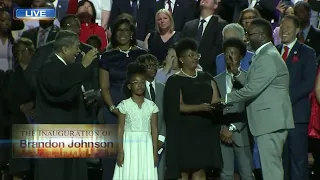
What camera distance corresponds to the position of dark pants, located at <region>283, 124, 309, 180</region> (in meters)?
8.61

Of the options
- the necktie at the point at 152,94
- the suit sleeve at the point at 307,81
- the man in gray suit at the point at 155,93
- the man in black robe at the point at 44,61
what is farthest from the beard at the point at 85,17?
the suit sleeve at the point at 307,81

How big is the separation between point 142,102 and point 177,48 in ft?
2.31

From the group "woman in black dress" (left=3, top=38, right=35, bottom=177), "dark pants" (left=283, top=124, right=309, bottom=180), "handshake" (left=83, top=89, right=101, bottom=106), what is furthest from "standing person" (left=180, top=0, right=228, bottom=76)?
"woman in black dress" (left=3, top=38, right=35, bottom=177)

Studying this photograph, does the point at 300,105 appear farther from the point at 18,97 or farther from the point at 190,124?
the point at 18,97

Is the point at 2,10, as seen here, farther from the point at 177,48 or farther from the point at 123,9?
the point at 177,48

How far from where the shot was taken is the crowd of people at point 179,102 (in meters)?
7.95

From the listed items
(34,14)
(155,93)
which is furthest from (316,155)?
(34,14)

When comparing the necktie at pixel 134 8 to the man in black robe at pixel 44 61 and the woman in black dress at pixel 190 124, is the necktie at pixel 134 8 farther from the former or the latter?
the woman in black dress at pixel 190 124

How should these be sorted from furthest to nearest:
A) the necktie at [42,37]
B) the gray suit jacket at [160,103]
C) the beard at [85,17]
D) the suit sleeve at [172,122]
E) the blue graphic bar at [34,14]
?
the beard at [85,17] → the blue graphic bar at [34,14] → the necktie at [42,37] → the gray suit jacket at [160,103] → the suit sleeve at [172,122]

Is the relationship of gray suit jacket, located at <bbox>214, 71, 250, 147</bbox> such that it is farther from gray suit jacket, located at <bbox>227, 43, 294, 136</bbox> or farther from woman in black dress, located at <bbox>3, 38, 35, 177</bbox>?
woman in black dress, located at <bbox>3, 38, 35, 177</bbox>

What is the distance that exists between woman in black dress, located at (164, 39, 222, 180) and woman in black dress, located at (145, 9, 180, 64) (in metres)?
2.08

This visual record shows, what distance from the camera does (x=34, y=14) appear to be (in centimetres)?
1089

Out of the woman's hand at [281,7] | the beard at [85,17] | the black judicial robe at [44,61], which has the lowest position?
the black judicial robe at [44,61]

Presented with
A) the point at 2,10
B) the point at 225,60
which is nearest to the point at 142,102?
the point at 225,60
